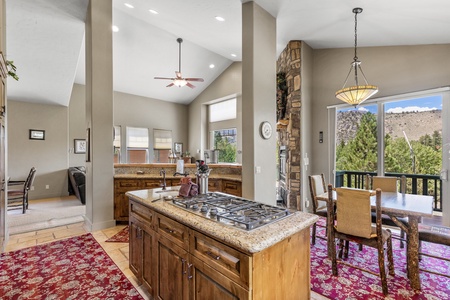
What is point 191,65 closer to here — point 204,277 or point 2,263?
point 2,263

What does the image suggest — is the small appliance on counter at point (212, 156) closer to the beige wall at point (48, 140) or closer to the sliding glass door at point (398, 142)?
the sliding glass door at point (398, 142)

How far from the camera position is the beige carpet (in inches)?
169

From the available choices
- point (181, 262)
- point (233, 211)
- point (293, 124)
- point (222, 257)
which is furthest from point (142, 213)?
point (293, 124)

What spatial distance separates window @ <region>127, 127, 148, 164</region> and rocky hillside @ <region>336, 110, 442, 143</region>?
7.41 m

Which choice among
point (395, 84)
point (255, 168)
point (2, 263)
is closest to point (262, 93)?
point (255, 168)

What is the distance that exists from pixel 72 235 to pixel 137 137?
5.77 m

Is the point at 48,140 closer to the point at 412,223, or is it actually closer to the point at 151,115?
the point at 151,115

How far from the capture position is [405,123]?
4055 millimetres

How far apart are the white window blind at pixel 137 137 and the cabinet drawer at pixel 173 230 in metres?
7.85

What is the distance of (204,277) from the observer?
1.39 m

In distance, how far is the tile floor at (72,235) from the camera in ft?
9.57

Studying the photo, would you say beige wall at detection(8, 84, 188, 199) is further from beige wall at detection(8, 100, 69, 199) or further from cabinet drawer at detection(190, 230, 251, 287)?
cabinet drawer at detection(190, 230, 251, 287)

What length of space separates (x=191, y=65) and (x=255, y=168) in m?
5.41

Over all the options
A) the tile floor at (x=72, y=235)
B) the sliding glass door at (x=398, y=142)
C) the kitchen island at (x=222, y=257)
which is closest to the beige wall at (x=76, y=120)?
the tile floor at (x=72, y=235)
